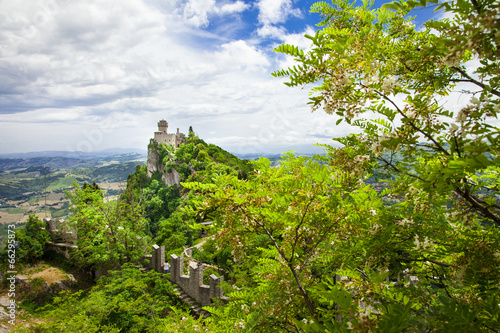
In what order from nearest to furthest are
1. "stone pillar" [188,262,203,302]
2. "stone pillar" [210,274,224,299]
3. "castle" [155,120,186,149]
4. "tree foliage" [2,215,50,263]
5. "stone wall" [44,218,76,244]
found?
"stone pillar" [210,274,224,299] < "stone pillar" [188,262,203,302] < "tree foliage" [2,215,50,263] < "stone wall" [44,218,76,244] < "castle" [155,120,186,149]

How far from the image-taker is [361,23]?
109 inches

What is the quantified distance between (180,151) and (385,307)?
48.9 metres

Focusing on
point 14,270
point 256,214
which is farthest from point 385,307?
point 14,270

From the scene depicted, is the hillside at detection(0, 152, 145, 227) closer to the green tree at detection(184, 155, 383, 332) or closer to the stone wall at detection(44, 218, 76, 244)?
the stone wall at detection(44, 218, 76, 244)

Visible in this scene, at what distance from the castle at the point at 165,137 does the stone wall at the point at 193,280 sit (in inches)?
1843

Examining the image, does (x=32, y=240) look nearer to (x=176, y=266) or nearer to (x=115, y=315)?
(x=176, y=266)

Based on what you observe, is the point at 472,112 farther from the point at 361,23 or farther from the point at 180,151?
the point at 180,151

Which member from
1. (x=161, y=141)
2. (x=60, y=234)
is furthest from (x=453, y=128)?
(x=161, y=141)

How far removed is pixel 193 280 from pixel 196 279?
27 cm

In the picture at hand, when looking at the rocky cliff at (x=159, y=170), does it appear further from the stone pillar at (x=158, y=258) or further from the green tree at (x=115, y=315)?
the green tree at (x=115, y=315)

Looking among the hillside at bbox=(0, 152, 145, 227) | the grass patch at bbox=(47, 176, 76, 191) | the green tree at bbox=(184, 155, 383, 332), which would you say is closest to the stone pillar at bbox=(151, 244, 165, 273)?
the green tree at bbox=(184, 155, 383, 332)

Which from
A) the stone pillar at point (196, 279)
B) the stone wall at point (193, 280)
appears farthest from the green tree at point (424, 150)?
the stone pillar at point (196, 279)

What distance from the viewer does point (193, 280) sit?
487 inches

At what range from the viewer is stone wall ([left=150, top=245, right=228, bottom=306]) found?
11.6 m
